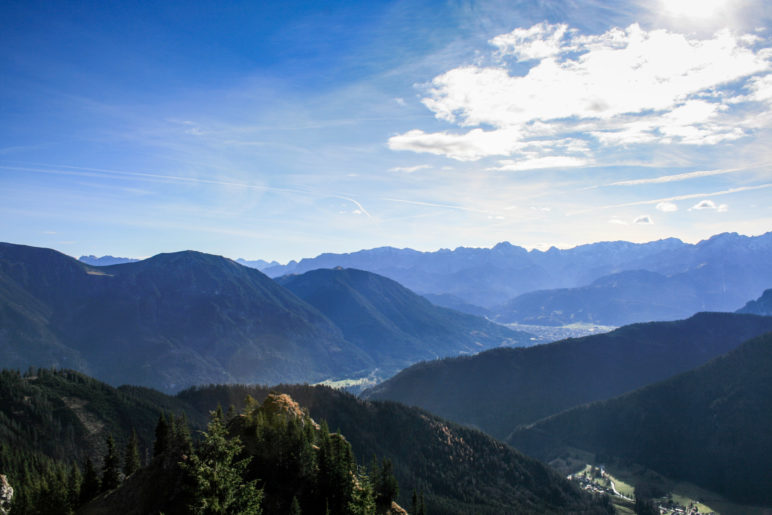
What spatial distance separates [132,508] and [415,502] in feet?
155

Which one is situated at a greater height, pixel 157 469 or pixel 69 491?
Answer: pixel 157 469

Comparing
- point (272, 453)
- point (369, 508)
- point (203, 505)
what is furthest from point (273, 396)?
point (203, 505)

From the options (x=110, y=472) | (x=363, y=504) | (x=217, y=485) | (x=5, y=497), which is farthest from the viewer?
(x=5, y=497)

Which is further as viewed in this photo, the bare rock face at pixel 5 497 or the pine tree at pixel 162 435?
the bare rock face at pixel 5 497

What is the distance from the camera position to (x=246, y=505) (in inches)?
1774

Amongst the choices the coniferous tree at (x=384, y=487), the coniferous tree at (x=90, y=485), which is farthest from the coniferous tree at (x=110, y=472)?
the coniferous tree at (x=384, y=487)

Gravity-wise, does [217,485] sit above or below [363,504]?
above

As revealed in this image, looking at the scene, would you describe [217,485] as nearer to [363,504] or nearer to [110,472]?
[363,504]

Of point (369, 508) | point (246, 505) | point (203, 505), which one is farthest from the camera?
point (369, 508)

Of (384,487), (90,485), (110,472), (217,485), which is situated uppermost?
(217,485)

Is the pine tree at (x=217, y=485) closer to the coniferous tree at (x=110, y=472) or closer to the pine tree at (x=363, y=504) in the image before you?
the pine tree at (x=363, y=504)

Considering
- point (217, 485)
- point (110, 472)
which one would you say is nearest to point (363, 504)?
point (217, 485)

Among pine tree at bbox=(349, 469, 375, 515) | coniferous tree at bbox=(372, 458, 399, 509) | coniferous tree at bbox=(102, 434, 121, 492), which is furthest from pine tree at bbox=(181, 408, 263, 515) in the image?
coniferous tree at bbox=(102, 434, 121, 492)

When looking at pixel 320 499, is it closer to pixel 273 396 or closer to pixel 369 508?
pixel 369 508
